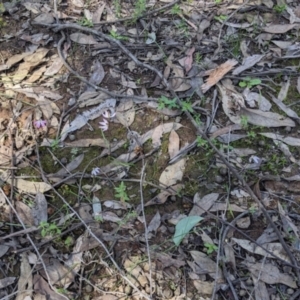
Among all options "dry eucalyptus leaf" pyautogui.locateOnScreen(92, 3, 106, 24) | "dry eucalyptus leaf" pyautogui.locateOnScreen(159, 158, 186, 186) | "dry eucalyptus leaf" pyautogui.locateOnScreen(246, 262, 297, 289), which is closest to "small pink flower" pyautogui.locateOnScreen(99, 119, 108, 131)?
"dry eucalyptus leaf" pyautogui.locateOnScreen(159, 158, 186, 186)

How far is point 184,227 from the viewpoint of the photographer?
2.24 meters

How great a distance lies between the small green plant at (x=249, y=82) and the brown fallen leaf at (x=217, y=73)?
4.6 inches

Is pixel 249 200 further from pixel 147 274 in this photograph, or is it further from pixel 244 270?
pixel 147 274

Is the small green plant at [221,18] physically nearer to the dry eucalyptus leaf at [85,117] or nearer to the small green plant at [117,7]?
the small green plant at [117,7]

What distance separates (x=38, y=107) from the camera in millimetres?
2736

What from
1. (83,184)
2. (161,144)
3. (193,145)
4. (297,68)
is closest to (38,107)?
(83,184)

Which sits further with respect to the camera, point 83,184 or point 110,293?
point 83,184

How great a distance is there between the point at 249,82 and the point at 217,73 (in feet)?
0.63

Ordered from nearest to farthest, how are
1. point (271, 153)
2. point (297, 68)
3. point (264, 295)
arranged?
1. point (264, 295)
2. point (271, 153)
3. point (297, 68)

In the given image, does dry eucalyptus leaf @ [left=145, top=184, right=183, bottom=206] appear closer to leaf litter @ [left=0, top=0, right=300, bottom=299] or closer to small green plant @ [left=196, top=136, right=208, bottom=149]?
leaf litter @ [left=0, top=0, right=300, bottom=299]

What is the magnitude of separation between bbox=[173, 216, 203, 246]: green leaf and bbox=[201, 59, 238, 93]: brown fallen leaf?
861 millimetres

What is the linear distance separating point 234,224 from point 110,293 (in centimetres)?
67

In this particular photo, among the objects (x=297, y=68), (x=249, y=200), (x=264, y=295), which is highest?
(x=297, y=68)

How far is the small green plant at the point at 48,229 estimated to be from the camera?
7.55 feet
